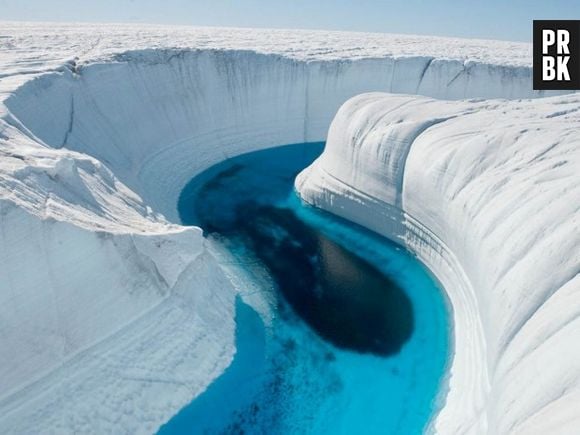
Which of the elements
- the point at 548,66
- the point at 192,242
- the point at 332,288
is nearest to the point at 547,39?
the point at 548,66

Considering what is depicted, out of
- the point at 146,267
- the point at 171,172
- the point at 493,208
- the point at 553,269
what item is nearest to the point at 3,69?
the point at 171,172

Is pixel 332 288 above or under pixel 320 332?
above

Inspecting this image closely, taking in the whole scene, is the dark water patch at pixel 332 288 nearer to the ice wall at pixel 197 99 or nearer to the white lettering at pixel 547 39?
the ice wall at pixel 197 99

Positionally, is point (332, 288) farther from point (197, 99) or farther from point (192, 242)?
point (197, 99)

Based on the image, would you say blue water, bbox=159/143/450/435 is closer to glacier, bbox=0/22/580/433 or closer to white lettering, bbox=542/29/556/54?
glacier, bbox=0/22/580/433

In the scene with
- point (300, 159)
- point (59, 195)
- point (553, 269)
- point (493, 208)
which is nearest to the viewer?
point (553, 269)

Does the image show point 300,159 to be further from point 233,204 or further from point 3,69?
point 3,69

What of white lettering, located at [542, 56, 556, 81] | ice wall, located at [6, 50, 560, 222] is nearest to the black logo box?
A: white lettering, located at [542, 56, 556, 81]
